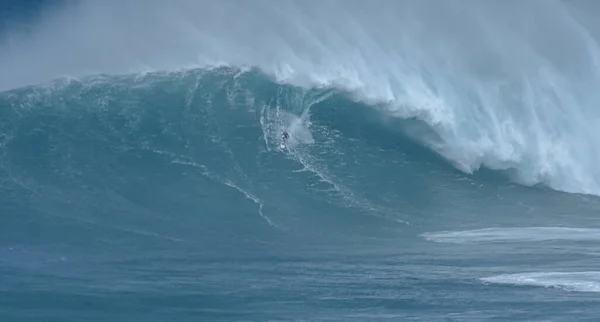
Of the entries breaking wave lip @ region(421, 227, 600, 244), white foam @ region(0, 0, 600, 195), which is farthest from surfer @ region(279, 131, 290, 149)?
breaking wave lip @ region(421, 227, 600, 244)

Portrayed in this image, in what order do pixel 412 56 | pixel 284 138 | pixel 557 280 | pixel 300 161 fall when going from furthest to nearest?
pixel 412 56
pixel 284 138
pixel 300 161
pixel 557 280

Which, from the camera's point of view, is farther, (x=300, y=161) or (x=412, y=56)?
(x=412, y=56)

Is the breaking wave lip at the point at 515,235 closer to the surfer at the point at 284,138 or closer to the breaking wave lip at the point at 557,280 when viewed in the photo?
the breaking wave lip at the point at 557,280

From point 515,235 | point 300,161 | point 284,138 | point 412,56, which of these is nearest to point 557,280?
point 515,235

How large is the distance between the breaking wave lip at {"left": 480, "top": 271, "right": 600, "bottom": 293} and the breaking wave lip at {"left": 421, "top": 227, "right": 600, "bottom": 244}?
8.44 feet

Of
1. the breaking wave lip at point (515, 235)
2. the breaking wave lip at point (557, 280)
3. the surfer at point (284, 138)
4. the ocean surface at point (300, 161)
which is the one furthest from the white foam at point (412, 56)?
the breaking wave lip at point (557, 280)

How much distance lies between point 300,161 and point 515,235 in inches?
187

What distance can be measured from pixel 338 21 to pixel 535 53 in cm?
459

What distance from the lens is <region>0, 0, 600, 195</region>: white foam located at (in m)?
23.1

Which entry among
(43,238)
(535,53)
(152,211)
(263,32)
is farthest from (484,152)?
(43,238)

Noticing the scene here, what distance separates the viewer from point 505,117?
77.1 ft

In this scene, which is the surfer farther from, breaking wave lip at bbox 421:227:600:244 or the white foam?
breaking wave lip at bbox 421:227:600:244

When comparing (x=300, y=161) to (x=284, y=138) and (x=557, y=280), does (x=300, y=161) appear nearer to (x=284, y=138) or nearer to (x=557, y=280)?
(x=284, y=138)

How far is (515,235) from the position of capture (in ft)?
59.4
